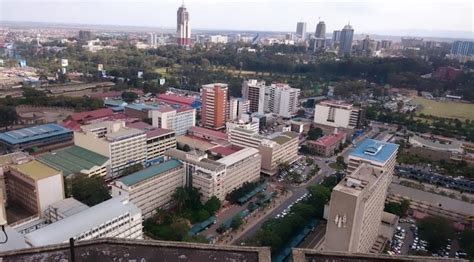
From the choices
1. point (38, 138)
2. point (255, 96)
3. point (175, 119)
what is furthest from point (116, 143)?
point (255, 96)

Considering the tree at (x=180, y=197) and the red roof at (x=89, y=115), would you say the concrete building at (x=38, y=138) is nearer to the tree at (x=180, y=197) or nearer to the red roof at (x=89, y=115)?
the red roof at (x=89, y=115)

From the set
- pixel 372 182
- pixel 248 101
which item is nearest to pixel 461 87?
pixel 248 101

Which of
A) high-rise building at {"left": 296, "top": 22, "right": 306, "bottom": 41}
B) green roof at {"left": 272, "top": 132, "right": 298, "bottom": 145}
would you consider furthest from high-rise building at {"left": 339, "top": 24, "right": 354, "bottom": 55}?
green roof at {"left": 272, "top": 132, "right": 298, "bottom": 145}

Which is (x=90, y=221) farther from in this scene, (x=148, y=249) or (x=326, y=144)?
(x=326, y=144)

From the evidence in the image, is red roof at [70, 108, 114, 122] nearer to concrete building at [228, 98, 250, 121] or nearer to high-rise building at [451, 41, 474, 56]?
concrete building at [228, 98, 250, 121]

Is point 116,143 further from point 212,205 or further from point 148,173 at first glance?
point 212,205

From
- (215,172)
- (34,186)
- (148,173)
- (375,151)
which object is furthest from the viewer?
(375,151)
